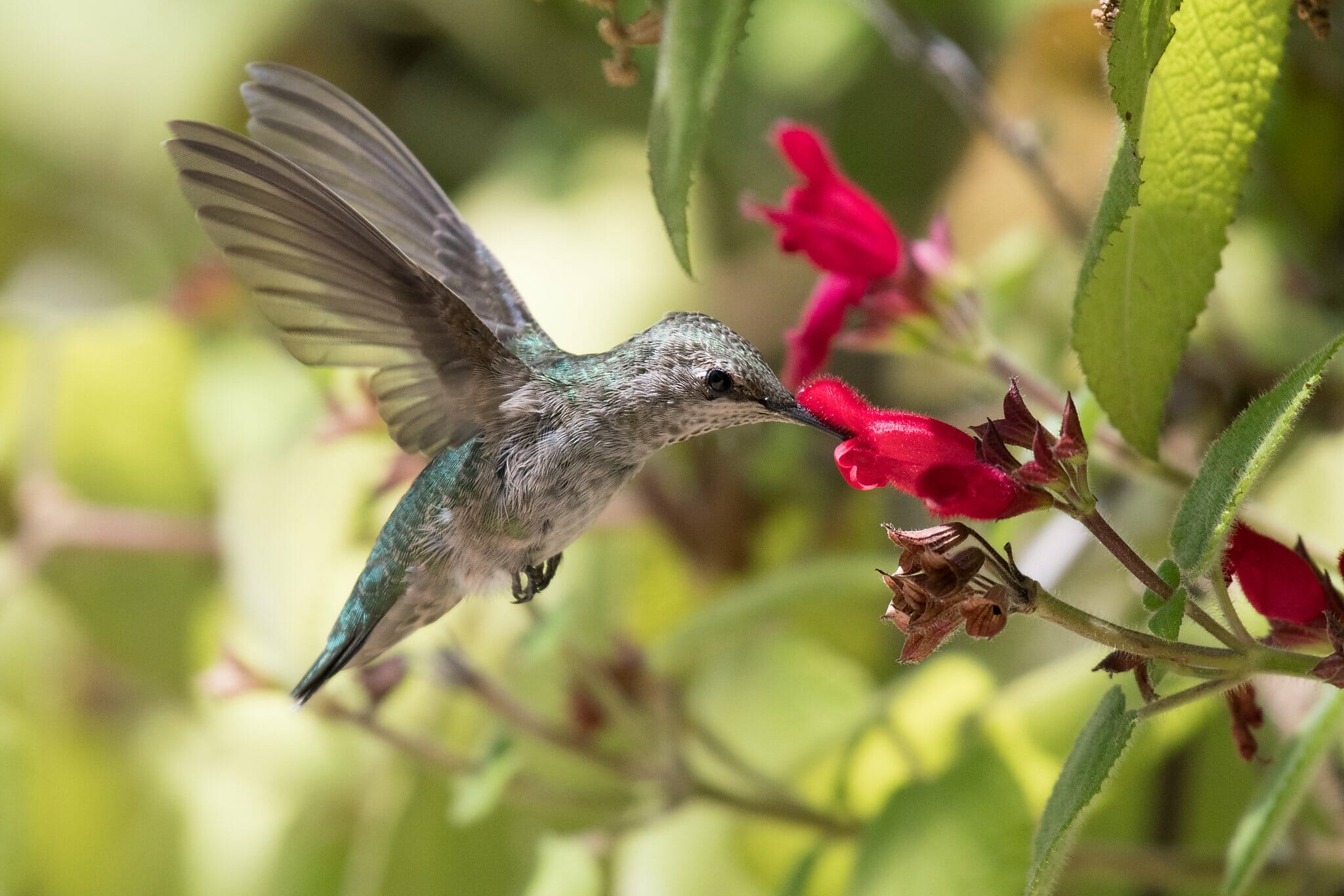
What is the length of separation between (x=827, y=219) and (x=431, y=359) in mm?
315

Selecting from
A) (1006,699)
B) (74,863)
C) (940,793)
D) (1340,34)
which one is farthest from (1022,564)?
(74,863)

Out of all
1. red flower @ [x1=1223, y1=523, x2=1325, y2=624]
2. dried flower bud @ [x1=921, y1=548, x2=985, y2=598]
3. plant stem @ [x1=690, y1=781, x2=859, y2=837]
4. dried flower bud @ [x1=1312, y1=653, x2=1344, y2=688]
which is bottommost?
plant stem @ [x1=690, y1=781, x2=859, y2=837]

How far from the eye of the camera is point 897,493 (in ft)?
6.82

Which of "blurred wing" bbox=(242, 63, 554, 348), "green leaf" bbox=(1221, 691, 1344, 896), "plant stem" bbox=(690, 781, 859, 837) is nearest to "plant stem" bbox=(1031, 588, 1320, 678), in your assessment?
"green leaf" bbox=(1221, 691, 1344, 896)

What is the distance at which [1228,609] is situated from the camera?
2.35ft

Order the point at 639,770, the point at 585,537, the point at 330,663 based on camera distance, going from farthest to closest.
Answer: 1. the point at 585,537
2. the point at 639,770
3. the point at 330,663

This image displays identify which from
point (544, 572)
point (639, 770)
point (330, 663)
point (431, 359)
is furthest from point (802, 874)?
point (431, 359)

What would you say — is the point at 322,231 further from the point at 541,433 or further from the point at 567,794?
the point at 567,794

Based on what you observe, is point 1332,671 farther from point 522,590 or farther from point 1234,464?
point 522,590

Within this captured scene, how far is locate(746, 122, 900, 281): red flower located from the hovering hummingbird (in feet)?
0.52

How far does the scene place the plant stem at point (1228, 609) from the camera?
714 mm

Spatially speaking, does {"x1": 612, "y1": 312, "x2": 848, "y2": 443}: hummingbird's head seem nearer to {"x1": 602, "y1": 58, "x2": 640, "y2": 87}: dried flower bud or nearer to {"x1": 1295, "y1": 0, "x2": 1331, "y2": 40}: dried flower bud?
{"x1": 602, "y1": 58, "x2": 640, "y2": 87}: dried flower bud

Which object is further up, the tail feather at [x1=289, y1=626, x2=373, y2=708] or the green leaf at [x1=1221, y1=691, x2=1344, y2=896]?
the tail feather at [x1=289, y1=626, x2=373, y2=708]

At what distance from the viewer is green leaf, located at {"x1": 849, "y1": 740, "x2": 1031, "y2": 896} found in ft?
3.51
